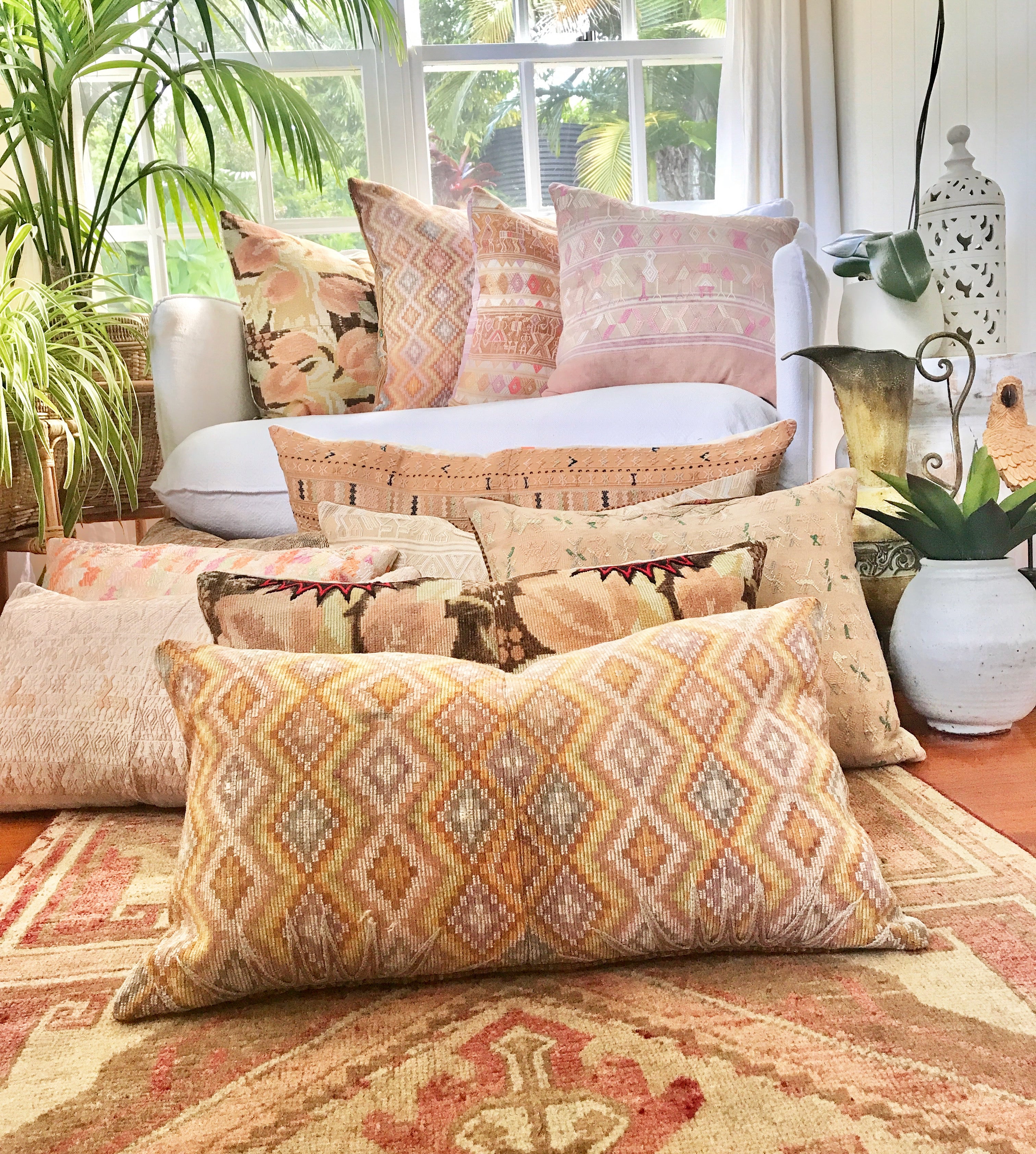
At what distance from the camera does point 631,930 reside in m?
0.63

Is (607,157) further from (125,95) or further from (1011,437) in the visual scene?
(1011,437)

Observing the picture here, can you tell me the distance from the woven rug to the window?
2.97 m

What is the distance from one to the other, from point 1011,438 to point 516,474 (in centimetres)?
85

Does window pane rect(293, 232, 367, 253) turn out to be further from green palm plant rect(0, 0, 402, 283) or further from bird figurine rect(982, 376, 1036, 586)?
bird figurine rect(982, 376, 1036, 586)

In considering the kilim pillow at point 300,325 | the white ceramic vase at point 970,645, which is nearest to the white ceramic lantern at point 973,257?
the white ceramic vase at point 970,645

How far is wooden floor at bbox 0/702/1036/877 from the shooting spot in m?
0.94

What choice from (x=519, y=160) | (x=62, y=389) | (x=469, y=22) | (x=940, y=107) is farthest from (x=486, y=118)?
(x=62, y=389)

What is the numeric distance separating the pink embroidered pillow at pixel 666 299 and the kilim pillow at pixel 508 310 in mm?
77

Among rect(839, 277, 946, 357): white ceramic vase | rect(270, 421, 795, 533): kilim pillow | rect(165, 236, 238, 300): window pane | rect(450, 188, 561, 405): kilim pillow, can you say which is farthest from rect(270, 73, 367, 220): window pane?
rect(270, 421, 795, 533): kilim pillow

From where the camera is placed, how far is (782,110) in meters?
3.16

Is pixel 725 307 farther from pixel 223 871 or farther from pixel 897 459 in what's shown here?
pixel 223 871

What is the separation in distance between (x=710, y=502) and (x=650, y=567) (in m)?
0.28

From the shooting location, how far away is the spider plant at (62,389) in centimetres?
153

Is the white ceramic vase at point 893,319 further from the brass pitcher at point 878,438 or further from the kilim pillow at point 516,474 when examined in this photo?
the kilim pillow at point 516,474
